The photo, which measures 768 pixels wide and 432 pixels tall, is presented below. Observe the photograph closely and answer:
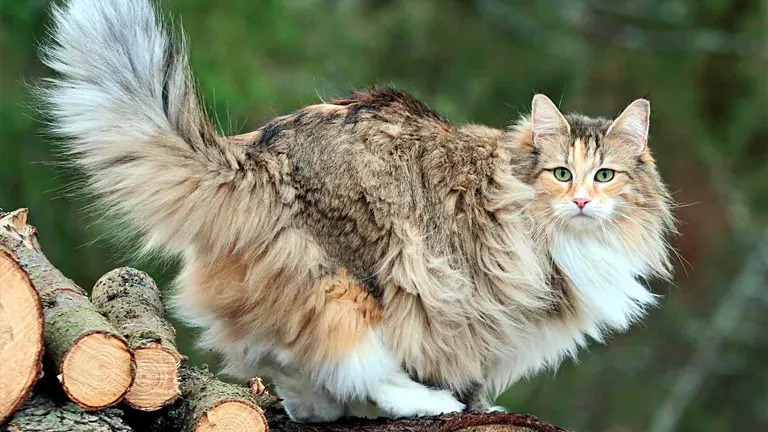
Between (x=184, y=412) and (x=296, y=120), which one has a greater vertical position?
(x=296, y=120)

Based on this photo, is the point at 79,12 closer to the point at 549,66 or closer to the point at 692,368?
the point at 549,66

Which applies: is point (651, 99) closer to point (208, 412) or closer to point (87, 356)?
point (208, 412)

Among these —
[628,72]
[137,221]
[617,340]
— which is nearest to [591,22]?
[628,72]

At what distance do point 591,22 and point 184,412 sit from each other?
7.77 m

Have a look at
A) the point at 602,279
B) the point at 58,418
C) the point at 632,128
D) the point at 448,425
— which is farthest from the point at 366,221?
the point at 58,418

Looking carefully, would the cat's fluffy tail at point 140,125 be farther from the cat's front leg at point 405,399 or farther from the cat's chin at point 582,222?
the cat's chin at point 582,222

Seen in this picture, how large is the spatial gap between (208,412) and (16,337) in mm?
550

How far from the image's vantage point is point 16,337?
2445 mm

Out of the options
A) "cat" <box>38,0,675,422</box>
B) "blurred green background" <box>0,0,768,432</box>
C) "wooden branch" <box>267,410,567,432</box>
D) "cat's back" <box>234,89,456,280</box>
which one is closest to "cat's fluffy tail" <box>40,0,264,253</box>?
"cat" <box>38,0,675,422</box>

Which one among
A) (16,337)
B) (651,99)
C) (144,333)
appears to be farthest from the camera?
(651,99)

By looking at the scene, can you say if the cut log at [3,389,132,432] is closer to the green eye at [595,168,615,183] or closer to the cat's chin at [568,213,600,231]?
the cat's chin at [568,213,600,231]

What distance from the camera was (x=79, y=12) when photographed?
3094 millimetres

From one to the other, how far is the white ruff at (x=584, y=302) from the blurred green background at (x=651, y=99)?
4.33 metres

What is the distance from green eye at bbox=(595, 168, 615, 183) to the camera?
358 centimetres
